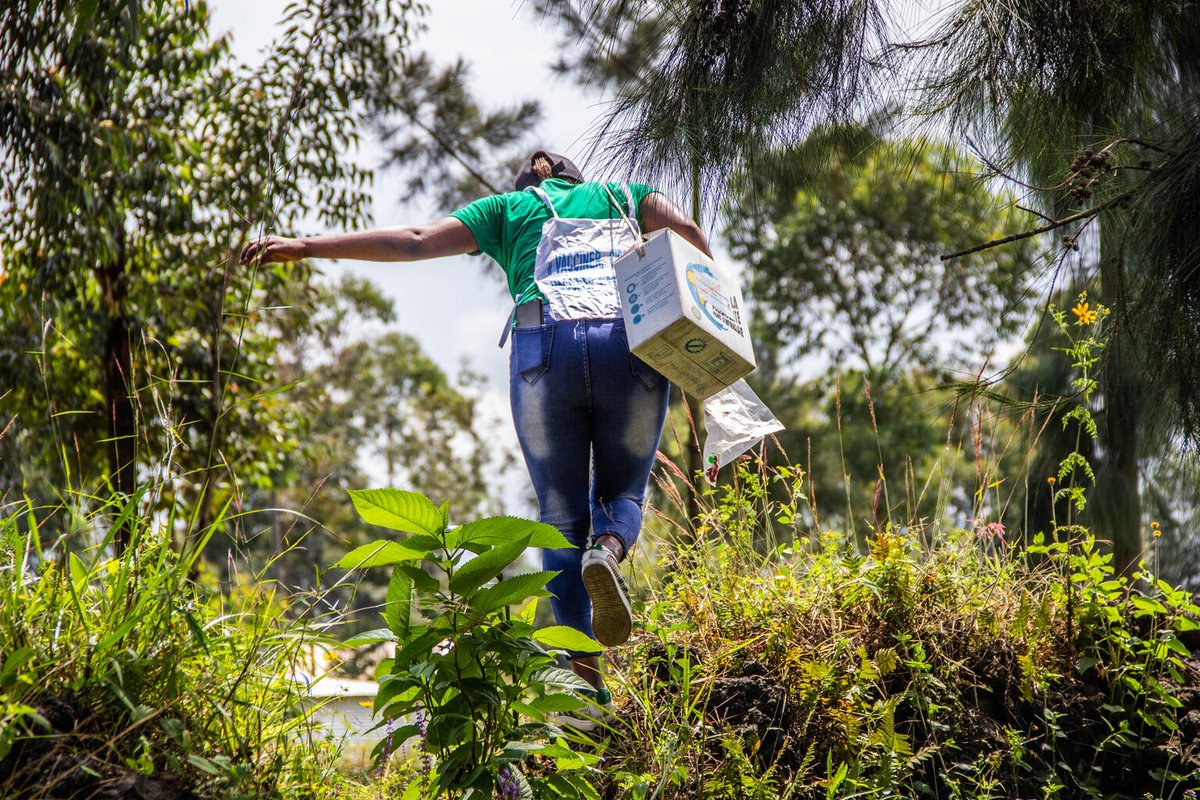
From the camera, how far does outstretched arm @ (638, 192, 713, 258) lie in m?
2.32

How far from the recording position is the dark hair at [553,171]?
102 inches

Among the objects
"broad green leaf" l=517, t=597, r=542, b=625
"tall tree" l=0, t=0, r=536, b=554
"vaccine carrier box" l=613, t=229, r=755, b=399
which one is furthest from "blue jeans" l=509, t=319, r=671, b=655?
"tall tree" l=0, t=0, r=536, b=554

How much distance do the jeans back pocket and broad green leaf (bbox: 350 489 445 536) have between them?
2.33 ft

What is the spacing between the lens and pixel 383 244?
2291mm

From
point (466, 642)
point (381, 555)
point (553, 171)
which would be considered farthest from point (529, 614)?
point (553, 171)

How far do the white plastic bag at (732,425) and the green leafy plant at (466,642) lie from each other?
89 cm

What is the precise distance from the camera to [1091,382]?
2432 millimetres

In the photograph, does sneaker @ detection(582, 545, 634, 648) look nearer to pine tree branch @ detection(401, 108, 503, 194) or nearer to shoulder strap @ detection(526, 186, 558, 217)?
shoulder strap @ detection(526, 186, 558, 217)

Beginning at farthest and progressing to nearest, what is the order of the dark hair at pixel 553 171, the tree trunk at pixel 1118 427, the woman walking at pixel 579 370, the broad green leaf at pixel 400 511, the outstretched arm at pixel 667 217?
1. the dark hair at pixel 553 171
2. the tree trunk at pixel 1118 427
3. the outstretched arm at pixel 667 217
4. the woman walking at pixel 579 370
5. the broad green leaf at pixel 400 511

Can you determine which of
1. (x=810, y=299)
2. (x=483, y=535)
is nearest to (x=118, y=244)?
(x=483, y=535)

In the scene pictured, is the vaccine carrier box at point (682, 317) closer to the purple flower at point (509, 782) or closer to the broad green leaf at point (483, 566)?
the broad green leaf at point (483, 566)

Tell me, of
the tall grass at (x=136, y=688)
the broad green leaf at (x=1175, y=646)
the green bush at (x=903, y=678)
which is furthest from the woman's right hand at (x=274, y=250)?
the broad green leaf at (x=1175, y=646)

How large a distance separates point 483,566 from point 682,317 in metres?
0.67

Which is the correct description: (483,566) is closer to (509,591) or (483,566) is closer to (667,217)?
(509,591)
